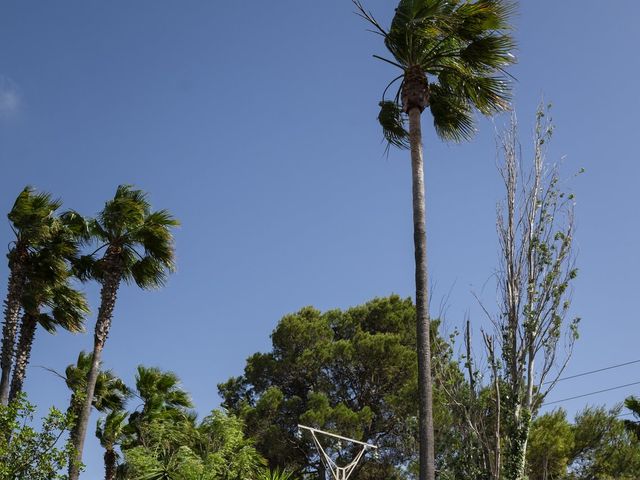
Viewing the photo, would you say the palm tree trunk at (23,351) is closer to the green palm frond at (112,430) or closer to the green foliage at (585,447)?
the green palm frond at (112,430)

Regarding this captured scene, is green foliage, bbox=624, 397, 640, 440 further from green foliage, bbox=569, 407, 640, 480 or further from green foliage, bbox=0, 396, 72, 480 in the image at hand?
green foliage, bbox=0, 396, 72, 480

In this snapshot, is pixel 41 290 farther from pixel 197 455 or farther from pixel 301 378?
pixel 301 378

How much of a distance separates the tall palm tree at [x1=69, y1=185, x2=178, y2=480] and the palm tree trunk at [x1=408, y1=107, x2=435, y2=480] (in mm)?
8460

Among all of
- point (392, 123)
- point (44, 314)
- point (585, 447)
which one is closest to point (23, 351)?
point (44, 314)

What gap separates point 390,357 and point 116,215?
13577 millimetres

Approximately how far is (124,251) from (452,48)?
9658 millimetres

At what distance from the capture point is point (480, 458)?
33.8ft

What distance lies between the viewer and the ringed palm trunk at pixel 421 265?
333 inches

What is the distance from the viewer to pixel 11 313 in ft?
50.2

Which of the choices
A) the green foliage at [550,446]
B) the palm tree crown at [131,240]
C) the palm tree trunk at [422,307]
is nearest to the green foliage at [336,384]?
the green foliage at [550,446]

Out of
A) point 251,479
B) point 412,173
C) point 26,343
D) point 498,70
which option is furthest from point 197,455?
point 498,70

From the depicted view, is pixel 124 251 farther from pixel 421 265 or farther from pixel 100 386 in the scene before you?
pixel 421 265

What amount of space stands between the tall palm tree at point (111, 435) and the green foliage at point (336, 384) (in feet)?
21.3

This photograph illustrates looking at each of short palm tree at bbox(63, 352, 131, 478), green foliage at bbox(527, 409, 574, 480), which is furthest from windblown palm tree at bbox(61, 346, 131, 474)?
green foliage at bbox(527, 409, 574, 480)
